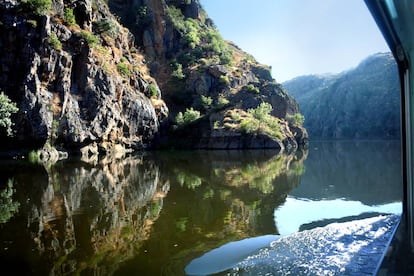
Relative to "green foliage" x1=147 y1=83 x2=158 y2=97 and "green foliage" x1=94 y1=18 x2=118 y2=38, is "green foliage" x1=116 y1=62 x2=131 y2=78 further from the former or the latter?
"green foliage" x1=147 y1=83 x2=158 y2=97

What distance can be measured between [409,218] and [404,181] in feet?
2.79

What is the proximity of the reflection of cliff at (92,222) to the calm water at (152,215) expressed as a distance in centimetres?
2

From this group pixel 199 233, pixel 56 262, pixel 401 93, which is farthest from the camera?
pixel 199 233

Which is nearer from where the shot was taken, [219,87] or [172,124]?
[172,124]

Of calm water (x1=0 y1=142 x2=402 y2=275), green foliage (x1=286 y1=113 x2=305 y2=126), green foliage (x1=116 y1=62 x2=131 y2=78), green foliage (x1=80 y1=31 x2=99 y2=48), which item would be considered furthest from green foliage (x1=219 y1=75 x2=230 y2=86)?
calm water (x1=0 y1=142 x2=402 y2=275)

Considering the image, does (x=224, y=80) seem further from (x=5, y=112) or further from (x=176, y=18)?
(x=5, y=112)

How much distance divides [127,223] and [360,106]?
5613 inches

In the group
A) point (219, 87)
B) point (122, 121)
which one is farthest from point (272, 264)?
point (219, 87)

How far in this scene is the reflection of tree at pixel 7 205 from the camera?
A: 10.3 metres

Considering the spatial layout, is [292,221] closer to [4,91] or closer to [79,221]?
[79,221]

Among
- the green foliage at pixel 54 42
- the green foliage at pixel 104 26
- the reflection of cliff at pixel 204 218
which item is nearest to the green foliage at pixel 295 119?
the green foliage at pixel 104 26

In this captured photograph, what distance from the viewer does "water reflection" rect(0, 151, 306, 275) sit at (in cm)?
655

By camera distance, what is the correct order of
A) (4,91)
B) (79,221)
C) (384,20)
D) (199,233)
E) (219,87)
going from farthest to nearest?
(219,87)
(4,91)
(79,221)
(199,233)
(384,20)

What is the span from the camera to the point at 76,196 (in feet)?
45.0
